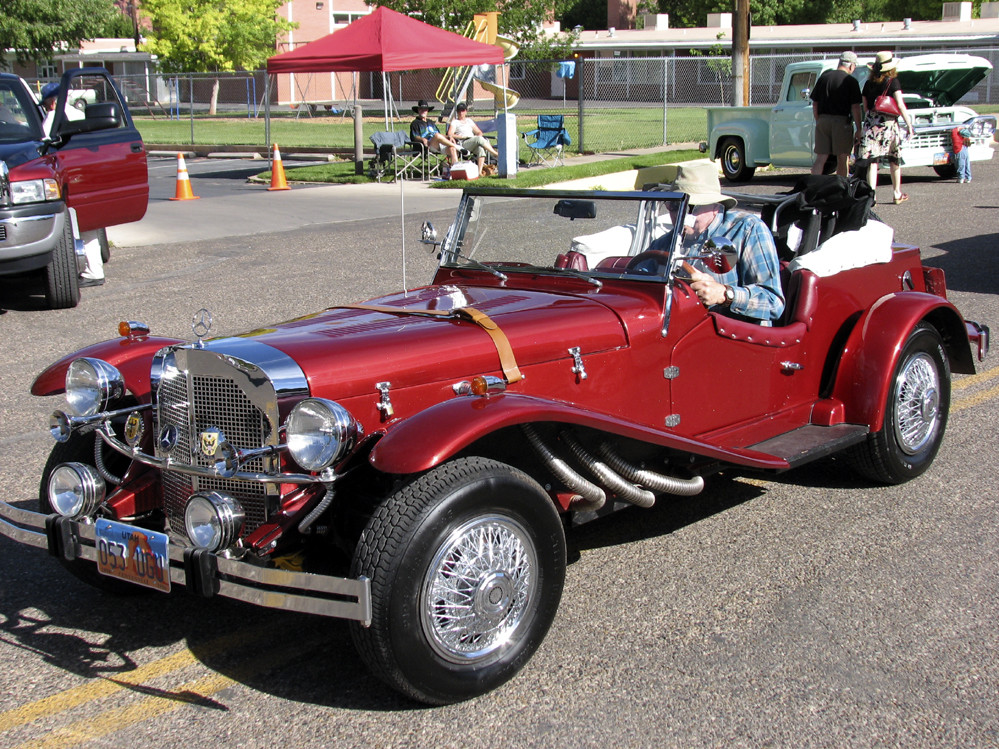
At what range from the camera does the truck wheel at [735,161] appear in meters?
17.4

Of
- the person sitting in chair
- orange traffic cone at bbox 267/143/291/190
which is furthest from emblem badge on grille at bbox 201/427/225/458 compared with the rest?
the person sitting in chair

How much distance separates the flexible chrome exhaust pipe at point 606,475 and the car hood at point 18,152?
Result: 278 inches

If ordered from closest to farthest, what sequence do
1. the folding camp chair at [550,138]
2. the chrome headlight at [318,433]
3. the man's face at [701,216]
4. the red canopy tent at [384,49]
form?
the chrome headlight at [318,433], the man's face at [701,216], the red canopy tent at [384,49], the folding camp chair at [550,138]

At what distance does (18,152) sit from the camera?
8977 mm

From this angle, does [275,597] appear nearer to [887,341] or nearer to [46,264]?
[887,341]

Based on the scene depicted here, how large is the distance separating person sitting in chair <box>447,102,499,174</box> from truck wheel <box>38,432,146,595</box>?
14.9 metres

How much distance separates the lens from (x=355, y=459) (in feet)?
10.9

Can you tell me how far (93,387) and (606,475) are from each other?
1.91m

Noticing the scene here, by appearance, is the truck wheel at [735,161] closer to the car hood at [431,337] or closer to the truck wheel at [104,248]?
the truck wheel at [104,248]

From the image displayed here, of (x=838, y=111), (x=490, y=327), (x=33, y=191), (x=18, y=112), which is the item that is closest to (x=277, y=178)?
(x=18, y=112)

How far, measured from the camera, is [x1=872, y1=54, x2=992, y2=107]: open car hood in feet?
53.2

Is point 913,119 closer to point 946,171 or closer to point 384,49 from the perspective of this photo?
point 946,171

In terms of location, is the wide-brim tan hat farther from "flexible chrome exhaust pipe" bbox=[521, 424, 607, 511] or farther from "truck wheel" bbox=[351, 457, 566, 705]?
"truck wheel" bbox=[351, 457, 566, 705]

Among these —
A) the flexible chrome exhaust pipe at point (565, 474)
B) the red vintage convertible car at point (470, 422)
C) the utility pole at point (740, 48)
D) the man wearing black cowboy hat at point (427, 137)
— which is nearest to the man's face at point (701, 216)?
the red vintage convertible car at point (470, 422)
